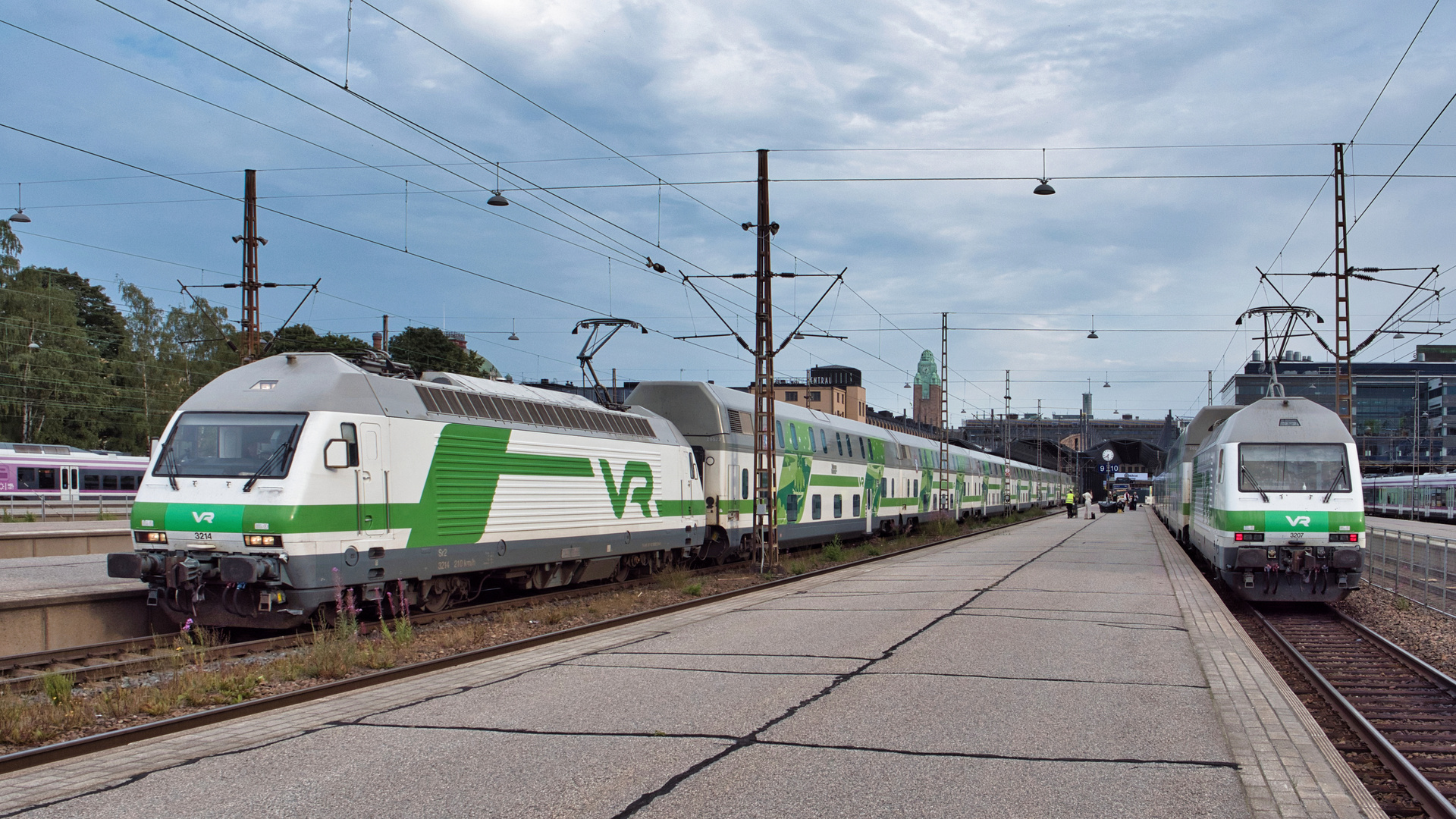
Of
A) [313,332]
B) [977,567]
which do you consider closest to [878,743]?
[977,567]

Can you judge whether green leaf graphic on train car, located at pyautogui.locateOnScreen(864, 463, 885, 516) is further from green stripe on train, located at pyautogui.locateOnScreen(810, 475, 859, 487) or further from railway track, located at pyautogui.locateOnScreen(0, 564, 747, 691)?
railway track, located at pyautogui.locateOnScreen(0, 564, 747, 691)

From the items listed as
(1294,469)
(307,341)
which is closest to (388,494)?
(1294,469)

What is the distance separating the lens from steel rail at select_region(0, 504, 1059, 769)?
7.15 metres

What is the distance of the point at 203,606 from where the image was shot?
40.3ft

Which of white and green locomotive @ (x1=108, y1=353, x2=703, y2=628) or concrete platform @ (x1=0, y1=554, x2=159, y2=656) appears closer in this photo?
white and green locomotive @ (x1=108, y1=353, x2=703, y2=628)

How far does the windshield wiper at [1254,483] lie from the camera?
17203 millimetres

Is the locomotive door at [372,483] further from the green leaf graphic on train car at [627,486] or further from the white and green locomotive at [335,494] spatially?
the green leaf graphic on train car at [627,486]

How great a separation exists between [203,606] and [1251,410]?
15.7m

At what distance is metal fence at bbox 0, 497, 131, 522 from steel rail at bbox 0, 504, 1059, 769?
2815cm

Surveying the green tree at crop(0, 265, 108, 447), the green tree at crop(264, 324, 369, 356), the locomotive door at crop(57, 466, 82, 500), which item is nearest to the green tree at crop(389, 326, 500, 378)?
the green tree at crop(264, 324, 369, 356)

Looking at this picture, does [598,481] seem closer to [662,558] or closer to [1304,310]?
[662,558]

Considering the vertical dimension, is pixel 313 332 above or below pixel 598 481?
above

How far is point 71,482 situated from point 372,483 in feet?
125

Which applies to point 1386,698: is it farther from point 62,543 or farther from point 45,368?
point 45,368
